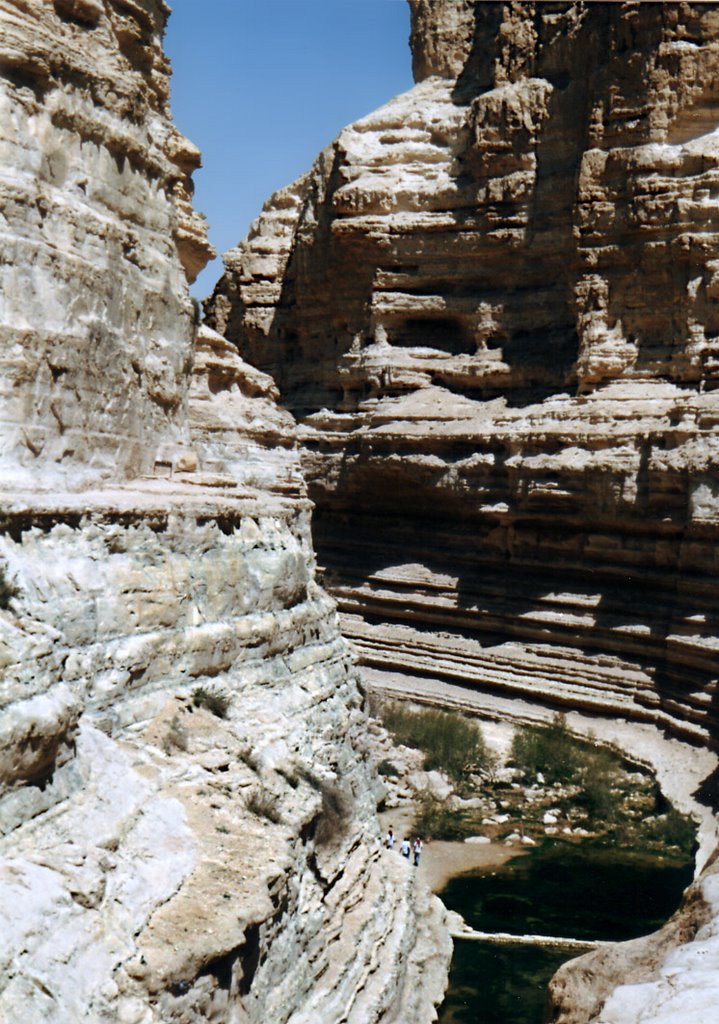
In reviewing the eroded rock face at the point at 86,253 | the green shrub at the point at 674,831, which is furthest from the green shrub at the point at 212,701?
the green shrub at the point at 674,831

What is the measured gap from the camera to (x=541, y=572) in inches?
1080

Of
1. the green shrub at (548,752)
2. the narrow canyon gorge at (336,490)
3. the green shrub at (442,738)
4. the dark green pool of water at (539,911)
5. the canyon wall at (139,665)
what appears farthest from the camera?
the green shrub at (442,738)

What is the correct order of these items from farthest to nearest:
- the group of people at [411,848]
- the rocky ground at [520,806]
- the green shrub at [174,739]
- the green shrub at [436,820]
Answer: the rocky ground at [520,806], the green shrub at [436,820], the group of people at [411,848], the green shrub at [174,739]

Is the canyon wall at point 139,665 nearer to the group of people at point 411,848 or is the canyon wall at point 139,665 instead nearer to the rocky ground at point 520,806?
the group of people at point 411,848

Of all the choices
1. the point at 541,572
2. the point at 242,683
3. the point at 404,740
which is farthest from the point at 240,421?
the point at 242,683

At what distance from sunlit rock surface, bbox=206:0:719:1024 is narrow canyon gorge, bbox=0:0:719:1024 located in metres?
0.10

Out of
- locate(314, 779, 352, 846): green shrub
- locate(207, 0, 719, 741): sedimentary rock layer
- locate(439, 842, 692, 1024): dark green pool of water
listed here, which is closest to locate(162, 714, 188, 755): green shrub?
locate(314, 779, 352, 846): green shrub

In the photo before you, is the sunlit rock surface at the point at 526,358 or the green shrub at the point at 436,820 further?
the sunlit rock surface at the point at 526,358

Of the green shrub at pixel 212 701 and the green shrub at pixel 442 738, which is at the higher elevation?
the green shrub at pixel 212 701

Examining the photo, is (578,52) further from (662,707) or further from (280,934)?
(280,934)

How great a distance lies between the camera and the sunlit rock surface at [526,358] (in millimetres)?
25172

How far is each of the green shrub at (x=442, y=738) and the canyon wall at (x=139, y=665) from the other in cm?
727

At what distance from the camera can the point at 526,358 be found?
30938 millimetres

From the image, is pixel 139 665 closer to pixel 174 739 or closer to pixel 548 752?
pixel 174 739
